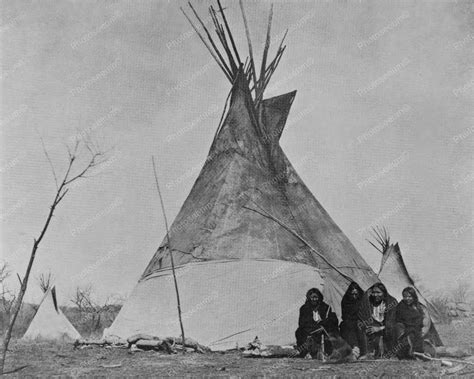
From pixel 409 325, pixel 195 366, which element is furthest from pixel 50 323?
pixel 409 325

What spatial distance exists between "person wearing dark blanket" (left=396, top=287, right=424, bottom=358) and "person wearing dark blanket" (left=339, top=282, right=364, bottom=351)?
460 millimetres

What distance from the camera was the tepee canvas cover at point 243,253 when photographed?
8.01 m

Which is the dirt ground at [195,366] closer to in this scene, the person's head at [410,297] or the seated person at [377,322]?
the seated person at [377,322]

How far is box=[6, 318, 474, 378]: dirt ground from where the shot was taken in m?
6.42

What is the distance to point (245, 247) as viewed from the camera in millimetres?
8422

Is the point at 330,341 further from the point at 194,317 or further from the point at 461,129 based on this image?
the point at 461,129

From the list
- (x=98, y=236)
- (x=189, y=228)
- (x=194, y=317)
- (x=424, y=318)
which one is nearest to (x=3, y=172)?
(x=98, y=236)

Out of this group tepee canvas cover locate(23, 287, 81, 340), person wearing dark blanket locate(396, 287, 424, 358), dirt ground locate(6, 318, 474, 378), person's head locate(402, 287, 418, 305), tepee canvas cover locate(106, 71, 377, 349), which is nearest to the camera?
dirt ground locate(6, 318, 474, 378)

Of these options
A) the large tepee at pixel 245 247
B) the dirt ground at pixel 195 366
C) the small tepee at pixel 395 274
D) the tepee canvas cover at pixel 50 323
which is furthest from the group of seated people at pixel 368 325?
the tepee canvas cover at pixel 50 323

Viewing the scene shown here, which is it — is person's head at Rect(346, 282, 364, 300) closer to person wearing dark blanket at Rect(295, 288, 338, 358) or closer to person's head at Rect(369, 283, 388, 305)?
person's head at Rect(369, 283, 388, 305)

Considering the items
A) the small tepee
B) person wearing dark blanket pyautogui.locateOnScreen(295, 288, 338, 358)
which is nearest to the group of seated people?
person wearing dark blanket pyautogui.locateOnScreen(295, 288, 338, 358)

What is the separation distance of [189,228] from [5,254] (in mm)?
2605

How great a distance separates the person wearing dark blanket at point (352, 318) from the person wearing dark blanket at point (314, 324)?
149 mm

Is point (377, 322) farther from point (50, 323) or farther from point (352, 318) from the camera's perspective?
point (50, 323)
